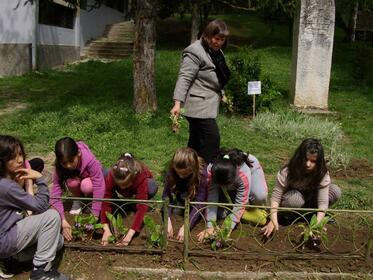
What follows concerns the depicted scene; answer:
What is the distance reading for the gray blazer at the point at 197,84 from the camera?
12.2 feet

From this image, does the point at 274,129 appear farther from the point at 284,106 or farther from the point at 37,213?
the point at 37,213

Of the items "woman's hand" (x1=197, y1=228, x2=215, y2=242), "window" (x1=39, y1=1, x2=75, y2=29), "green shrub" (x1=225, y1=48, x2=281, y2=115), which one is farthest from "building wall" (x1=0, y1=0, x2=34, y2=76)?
"woman's hand" (x1=197, y1=228, x2=215, y2=242)

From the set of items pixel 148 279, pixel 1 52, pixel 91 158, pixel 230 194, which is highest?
pixel 1 52

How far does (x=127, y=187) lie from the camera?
3439mm

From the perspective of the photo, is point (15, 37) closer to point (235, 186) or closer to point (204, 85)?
point (204, 85)

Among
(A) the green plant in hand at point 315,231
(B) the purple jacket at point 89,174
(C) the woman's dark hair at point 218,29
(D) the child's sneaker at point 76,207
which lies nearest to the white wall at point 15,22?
(D) the child's sneaker at point 76,207

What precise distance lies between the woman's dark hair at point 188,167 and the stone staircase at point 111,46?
1387 cm

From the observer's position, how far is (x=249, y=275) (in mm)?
2980

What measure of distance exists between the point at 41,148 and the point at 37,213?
9.35 feet

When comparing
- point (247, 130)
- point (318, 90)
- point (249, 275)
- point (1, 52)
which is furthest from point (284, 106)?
point (1, 52)

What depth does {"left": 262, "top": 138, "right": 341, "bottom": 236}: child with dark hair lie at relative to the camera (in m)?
3.36

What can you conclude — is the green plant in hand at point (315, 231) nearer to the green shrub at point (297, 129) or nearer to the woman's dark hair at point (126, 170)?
the woman's dark hair at point (126, 170)

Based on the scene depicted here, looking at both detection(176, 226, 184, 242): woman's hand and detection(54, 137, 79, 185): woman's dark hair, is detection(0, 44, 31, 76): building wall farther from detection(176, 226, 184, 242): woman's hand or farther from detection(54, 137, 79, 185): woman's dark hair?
detection(176, 226, 184, 242): woman's hand

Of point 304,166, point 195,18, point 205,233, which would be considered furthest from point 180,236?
point 195,18
